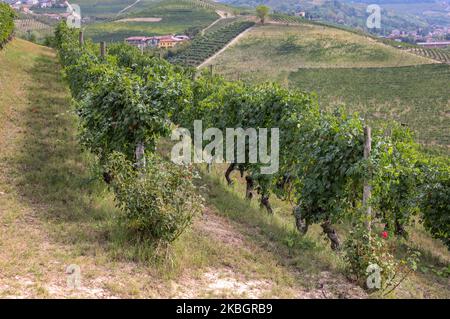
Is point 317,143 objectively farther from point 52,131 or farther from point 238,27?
point 238,27

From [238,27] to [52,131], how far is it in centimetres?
7624

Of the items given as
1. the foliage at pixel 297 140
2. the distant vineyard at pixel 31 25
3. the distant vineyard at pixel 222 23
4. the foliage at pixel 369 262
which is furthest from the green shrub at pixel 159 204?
the distant vineyard at pixel 31 25

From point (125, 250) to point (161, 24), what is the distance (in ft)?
359

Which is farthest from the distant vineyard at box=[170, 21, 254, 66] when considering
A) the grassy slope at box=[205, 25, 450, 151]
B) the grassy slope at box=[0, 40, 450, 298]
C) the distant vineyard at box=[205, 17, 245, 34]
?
the grassy slope at box=[0, 40, 450, 298]

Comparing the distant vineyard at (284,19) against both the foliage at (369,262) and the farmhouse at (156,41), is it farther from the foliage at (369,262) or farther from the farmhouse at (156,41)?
the foliage at (369,262)

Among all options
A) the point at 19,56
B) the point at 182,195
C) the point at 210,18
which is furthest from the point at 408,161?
the point at 210,18

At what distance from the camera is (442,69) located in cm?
4888

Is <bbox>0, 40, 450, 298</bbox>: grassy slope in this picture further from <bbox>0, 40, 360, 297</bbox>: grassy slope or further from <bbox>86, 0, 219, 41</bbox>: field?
<bbox>86, 0, 219, 41</bbox>: field

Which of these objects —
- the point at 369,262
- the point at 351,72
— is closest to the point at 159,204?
the point at 369,262

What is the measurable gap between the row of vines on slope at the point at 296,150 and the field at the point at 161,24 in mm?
84271

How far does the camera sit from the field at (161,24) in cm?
9519

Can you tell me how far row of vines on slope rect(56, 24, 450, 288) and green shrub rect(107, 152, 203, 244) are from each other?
3 centimetres

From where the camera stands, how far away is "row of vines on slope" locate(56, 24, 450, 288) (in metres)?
6.86

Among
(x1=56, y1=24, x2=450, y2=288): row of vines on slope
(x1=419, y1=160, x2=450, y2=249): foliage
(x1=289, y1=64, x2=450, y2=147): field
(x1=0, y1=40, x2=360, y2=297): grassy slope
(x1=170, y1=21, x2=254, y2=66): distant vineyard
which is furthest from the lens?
(x1=170, y1=21, x2=254, y2=66): distant vineyard
